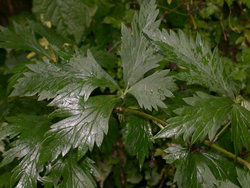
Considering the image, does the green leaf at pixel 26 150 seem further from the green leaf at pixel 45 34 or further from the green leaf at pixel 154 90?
the green leaf at pixel 45 34

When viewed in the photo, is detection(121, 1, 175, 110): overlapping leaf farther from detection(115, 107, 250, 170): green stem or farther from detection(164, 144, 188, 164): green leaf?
detection(164, 144, 188, 164): green leaf

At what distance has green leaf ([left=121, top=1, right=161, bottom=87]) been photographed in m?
1.46

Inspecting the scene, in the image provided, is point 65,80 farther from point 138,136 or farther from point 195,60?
point 195,60

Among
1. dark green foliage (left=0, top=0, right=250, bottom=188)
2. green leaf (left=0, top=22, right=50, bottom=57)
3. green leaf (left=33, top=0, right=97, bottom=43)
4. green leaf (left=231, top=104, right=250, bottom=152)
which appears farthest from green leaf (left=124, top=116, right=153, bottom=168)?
green leaf (left=33, top=0, right=97, bottom=43)

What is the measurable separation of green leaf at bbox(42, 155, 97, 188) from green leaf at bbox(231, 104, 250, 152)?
2.01ft

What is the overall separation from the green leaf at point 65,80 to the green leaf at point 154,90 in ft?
0.45

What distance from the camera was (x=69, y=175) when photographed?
1375 mm

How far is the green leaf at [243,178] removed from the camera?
1.23 m

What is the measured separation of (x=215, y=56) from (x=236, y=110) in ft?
0.86

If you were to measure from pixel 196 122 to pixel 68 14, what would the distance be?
1.46 meters

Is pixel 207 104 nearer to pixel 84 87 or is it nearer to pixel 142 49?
pixel 142 49

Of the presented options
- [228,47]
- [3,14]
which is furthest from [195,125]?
[3,14]

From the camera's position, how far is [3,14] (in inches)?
126

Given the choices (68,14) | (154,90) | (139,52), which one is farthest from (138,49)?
(68,14)
